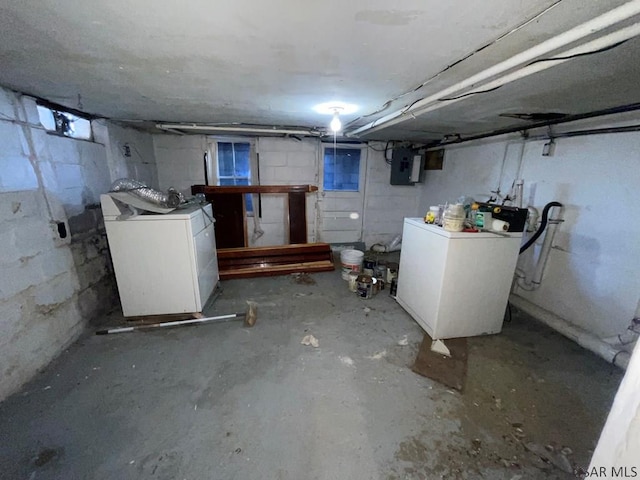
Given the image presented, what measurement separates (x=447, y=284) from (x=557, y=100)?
151cm

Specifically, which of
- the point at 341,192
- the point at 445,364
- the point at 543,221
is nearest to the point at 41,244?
the point at 445,364

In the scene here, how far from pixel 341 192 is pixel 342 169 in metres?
0.39

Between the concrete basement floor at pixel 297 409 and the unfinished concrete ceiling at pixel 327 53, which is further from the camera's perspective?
the concrete basement floor at pixel 297 409

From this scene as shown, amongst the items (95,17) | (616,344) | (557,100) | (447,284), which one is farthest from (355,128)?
(616,344)

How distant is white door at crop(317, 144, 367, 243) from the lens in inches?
169

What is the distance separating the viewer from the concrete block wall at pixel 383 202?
441cm

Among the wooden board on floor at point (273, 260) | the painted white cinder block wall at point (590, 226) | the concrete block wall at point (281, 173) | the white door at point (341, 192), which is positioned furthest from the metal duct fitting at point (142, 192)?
the painted white cinder block wall at point (590, 226)

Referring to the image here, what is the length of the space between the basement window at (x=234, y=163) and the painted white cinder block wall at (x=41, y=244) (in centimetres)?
163

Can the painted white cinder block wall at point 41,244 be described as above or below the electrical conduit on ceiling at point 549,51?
below

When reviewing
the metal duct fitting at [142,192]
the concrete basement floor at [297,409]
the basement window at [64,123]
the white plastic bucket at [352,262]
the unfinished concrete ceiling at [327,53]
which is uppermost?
the unfinished concrete ceiling at [327,53]

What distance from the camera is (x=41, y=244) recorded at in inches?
73.9

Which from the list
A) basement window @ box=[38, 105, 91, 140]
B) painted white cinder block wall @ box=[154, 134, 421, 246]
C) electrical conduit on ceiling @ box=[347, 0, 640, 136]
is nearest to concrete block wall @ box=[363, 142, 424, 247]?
painted white cinder block wall @ box=[154, 134, 421, 246]

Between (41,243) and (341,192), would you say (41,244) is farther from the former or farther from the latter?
(341,192)

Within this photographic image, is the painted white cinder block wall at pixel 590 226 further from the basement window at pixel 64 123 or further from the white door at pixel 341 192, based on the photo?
the basement window at pixel 64 123
